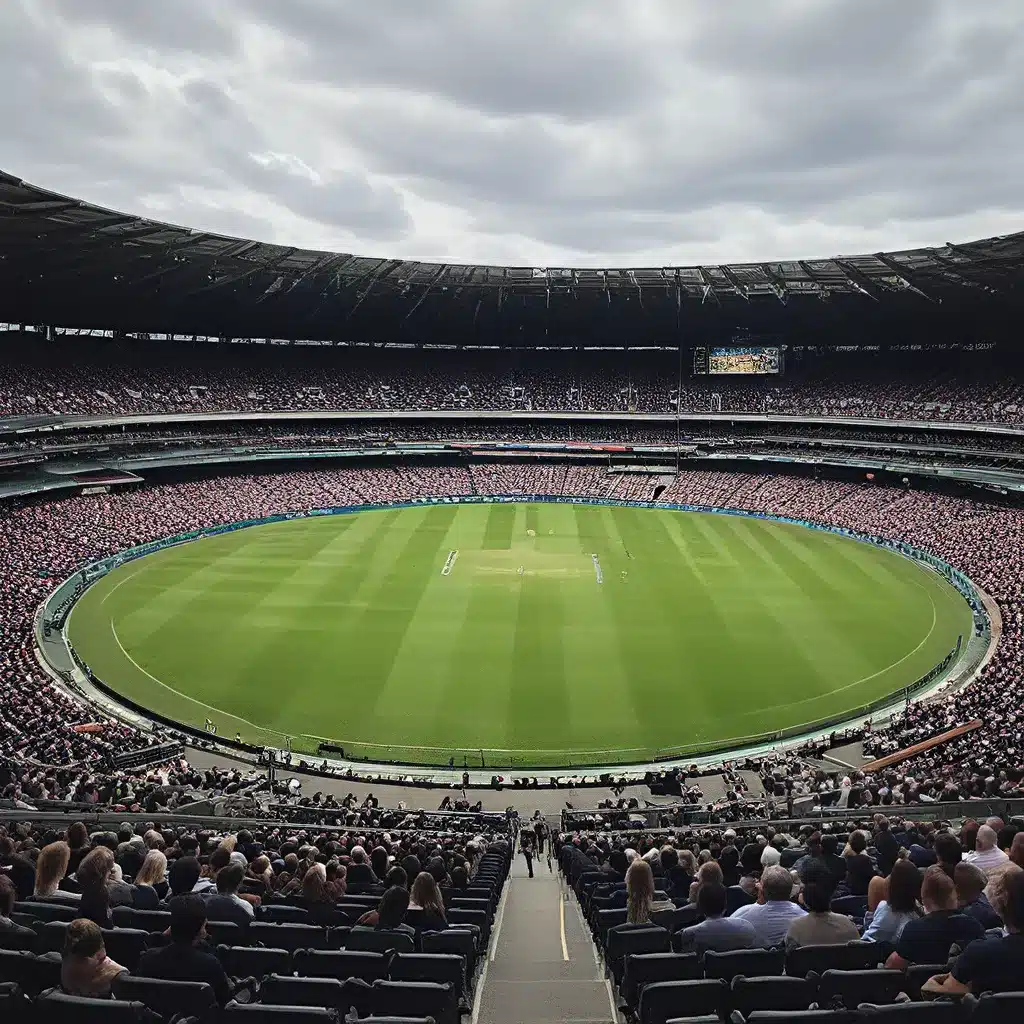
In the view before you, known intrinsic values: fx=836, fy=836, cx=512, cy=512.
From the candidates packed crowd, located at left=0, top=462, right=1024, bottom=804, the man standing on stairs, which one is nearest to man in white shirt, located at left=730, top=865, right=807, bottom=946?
the man standing on stairs

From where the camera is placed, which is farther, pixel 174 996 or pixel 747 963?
pixel 747 963

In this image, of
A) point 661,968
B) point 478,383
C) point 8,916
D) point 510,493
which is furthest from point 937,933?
point 478,383

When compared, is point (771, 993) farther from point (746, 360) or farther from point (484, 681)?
point (746, 360)

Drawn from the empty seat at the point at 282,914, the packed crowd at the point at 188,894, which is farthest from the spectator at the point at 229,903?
the empty seat at the point at 282,914

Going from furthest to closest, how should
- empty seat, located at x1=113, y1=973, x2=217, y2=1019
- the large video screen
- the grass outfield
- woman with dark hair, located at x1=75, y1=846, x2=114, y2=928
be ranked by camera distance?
the large video screen, the grass outfield, woman with dark hair, located at x1=75, y1=846, x2=114, y2=928, empty seat, located at x1=113, y1=973, x2=217, y2=1019

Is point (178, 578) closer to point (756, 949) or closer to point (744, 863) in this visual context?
point (744, 863)

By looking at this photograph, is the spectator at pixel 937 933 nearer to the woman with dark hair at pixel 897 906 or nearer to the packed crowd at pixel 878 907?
the packed crowd at pixel 878 907

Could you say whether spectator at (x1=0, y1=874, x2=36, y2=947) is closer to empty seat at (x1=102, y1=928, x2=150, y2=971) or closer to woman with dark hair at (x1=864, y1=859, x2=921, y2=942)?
empty seat at (x1=102, y1=928, x2=150, y2=971)
